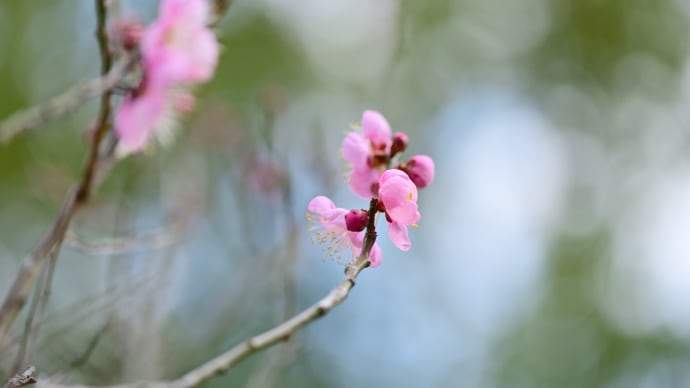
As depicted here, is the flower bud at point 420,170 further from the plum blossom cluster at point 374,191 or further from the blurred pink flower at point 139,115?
the blurred pink flower at point 139,115

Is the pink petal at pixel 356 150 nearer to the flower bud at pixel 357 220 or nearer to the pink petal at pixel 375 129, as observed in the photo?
the pink petal at pixel 375 129

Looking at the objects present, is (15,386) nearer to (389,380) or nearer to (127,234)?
(127,234)

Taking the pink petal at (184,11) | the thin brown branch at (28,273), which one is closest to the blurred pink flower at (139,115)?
the pink petal at (184,11)

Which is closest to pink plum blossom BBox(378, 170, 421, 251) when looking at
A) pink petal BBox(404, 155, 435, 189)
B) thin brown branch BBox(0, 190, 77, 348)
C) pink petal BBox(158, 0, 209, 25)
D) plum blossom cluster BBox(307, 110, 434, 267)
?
plum blossom cluster BBox(307, 110, 434, 267)

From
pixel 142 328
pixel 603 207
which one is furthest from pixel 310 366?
pixel 603 207

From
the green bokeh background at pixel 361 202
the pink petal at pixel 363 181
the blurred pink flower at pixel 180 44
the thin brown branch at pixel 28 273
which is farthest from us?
the green bokeh background at pixel 361 202

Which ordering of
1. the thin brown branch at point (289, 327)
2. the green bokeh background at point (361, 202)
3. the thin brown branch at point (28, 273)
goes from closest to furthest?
the thin brown branch at point (289, 327) → the thin brown branch at point (28, 273) → the green bokeh background at point (361, 202)

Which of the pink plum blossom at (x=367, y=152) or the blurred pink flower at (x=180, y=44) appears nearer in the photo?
the pink plum blossom at (x=367, y=152)

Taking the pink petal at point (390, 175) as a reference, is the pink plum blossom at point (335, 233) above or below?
below

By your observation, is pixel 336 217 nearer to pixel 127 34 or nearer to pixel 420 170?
pixel 420 170
